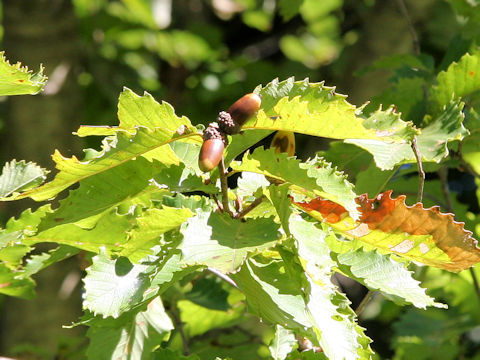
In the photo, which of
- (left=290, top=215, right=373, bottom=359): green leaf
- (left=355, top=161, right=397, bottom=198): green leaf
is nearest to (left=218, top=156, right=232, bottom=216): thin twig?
(left=290, top=215, right=373, bottom=359): green leaf

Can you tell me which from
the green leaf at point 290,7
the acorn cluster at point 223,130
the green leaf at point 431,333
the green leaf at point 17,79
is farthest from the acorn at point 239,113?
the green leaf at point 431,333

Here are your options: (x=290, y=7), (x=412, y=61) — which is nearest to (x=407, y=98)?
(x=412, y=61)

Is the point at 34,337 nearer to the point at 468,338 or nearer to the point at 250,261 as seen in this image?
Answer: the point at 468,338

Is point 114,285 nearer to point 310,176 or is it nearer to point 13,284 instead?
point 310,176

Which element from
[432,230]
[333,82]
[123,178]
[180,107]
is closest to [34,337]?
[180,107]

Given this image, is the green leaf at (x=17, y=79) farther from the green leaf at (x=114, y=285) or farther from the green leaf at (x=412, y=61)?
the green leaf at (x=412, y=61)

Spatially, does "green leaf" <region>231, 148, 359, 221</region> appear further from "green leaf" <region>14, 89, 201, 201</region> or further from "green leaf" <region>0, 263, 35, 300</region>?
"green leaf" <region>0, 263, 35, 300</region>
